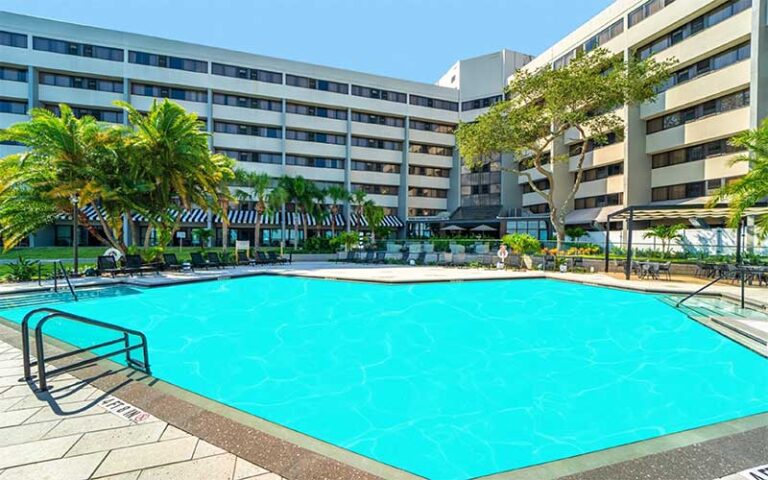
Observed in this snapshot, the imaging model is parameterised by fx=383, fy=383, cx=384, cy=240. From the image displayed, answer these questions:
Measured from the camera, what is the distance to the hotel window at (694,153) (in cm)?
2705

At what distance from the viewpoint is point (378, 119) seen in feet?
165

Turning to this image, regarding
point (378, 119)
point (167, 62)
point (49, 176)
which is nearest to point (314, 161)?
point (378, 119)

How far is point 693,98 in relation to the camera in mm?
28000

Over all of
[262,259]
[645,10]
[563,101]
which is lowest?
[262,259]

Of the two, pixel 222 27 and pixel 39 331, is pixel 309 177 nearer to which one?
pixel 222 27

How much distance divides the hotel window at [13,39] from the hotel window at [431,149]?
41.5m

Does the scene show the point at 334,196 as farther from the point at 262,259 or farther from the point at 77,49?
the point at 77,49

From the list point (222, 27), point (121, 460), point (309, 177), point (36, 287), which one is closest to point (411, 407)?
point (121, 460)

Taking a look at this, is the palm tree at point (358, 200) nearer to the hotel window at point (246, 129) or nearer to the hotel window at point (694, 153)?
Answer: the hotel window at point (246, 129)

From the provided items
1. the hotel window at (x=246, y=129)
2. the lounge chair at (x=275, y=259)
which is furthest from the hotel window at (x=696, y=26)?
the hotel window at (x=246, y=129)

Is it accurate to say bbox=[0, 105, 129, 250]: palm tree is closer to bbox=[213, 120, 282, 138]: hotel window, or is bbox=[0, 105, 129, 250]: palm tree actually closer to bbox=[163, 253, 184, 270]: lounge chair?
bbox=[163, 253, 184, 270]: lounge chair

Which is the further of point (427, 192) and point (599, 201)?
point (427, 192)

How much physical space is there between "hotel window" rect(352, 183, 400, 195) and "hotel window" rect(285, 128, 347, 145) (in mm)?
5791

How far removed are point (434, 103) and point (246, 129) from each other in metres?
24.7
